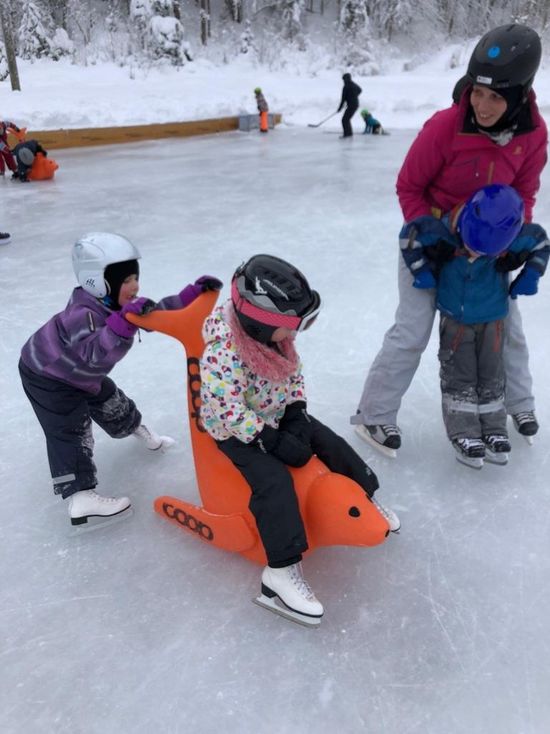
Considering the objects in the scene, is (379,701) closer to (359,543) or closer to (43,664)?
(359,543)

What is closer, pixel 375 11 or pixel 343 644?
pixel 343 644

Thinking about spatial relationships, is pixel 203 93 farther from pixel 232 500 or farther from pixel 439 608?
pixel 439 608

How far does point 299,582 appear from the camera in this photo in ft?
4.59

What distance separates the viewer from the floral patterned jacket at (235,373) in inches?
55.6

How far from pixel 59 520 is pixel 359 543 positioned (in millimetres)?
886

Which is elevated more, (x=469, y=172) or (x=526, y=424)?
(x=469, y=172)

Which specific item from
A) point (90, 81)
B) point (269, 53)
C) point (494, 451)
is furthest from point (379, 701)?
point (269, 53)

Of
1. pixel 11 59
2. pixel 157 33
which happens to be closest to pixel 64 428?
pixel 11 59

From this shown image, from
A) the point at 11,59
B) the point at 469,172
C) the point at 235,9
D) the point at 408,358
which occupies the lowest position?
the point at 408,358

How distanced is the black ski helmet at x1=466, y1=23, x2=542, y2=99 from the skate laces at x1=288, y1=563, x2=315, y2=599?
51.3 inches

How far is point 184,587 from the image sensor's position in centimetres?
148

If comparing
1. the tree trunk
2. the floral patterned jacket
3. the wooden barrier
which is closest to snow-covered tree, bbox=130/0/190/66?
the tree trunk

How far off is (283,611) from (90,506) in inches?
25.0

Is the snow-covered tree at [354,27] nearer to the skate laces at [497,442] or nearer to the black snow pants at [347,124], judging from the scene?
the black snow pants at [347,124]
